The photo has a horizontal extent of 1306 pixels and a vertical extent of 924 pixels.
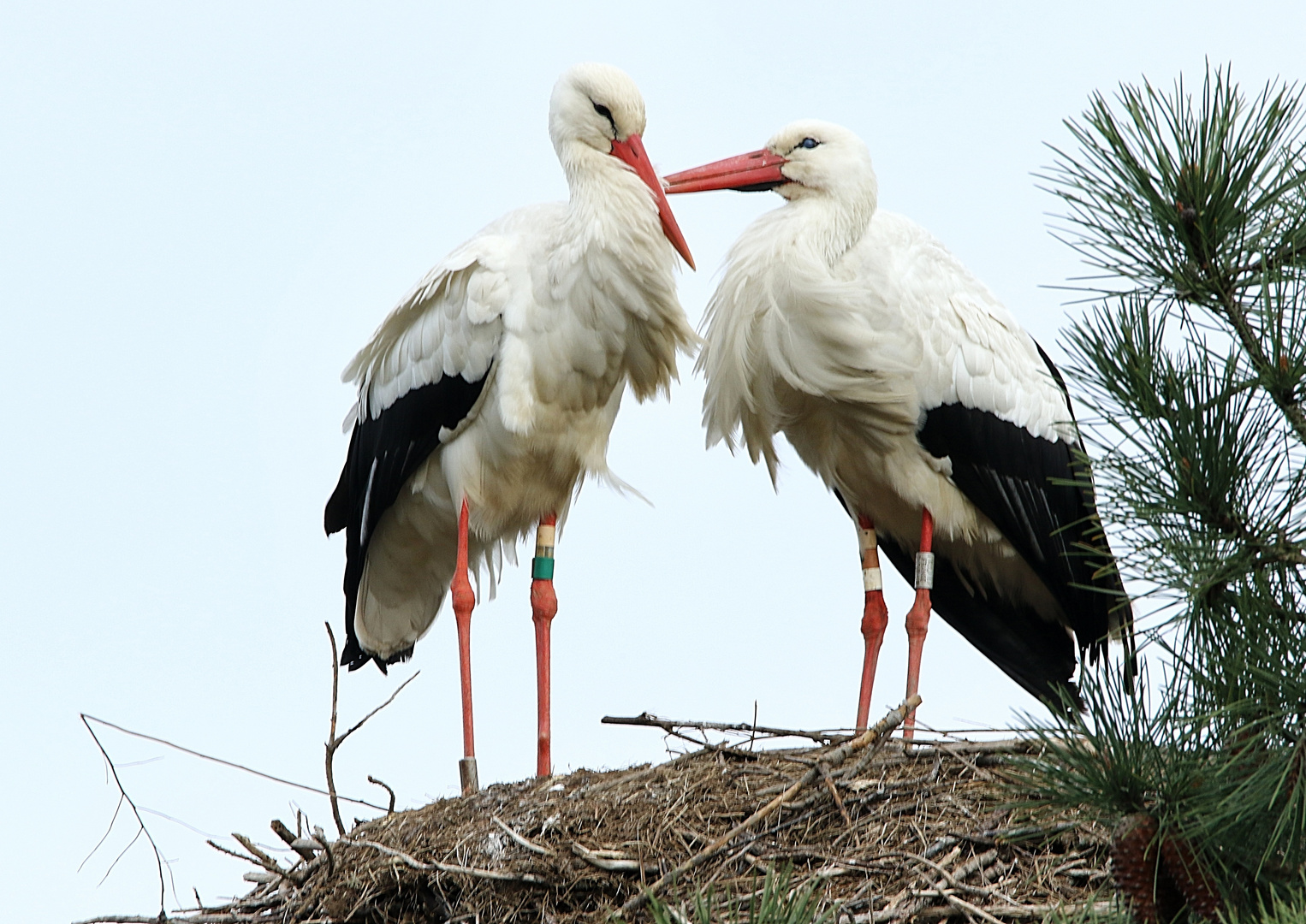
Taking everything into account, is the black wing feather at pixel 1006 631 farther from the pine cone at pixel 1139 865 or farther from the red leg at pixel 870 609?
the pine cone at pixel 1139 865

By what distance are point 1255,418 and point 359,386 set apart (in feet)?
14.0

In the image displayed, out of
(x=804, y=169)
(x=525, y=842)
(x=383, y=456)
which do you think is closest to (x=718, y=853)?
(x=525, y=842)

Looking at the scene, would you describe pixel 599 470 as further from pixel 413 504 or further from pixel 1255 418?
pixel 1255 418

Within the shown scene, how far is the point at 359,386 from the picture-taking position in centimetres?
581

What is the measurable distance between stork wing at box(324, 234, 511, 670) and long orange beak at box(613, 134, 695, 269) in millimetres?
503

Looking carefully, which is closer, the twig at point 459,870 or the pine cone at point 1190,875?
the pine cone at point 1190,875

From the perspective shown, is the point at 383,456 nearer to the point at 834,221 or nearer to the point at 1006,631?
the point at 834,221

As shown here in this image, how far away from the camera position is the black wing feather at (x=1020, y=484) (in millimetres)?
5324

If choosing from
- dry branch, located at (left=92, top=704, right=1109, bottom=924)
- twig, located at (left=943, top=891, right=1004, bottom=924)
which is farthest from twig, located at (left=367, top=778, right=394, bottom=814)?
twig, located at (left=943, top=891, right=1004, bottom=924)

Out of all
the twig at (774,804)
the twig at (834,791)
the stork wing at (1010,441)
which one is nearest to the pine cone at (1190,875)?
the twig at (774,804)

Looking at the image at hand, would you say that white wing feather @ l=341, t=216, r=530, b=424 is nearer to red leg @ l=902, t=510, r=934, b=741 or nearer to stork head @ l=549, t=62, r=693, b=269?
stork head @ l=549, t=62, r=693, b=269

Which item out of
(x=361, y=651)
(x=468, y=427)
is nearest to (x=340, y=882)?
(x=468, y=427)

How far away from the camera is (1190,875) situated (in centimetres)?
197

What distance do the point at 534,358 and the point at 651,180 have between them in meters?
0.72
